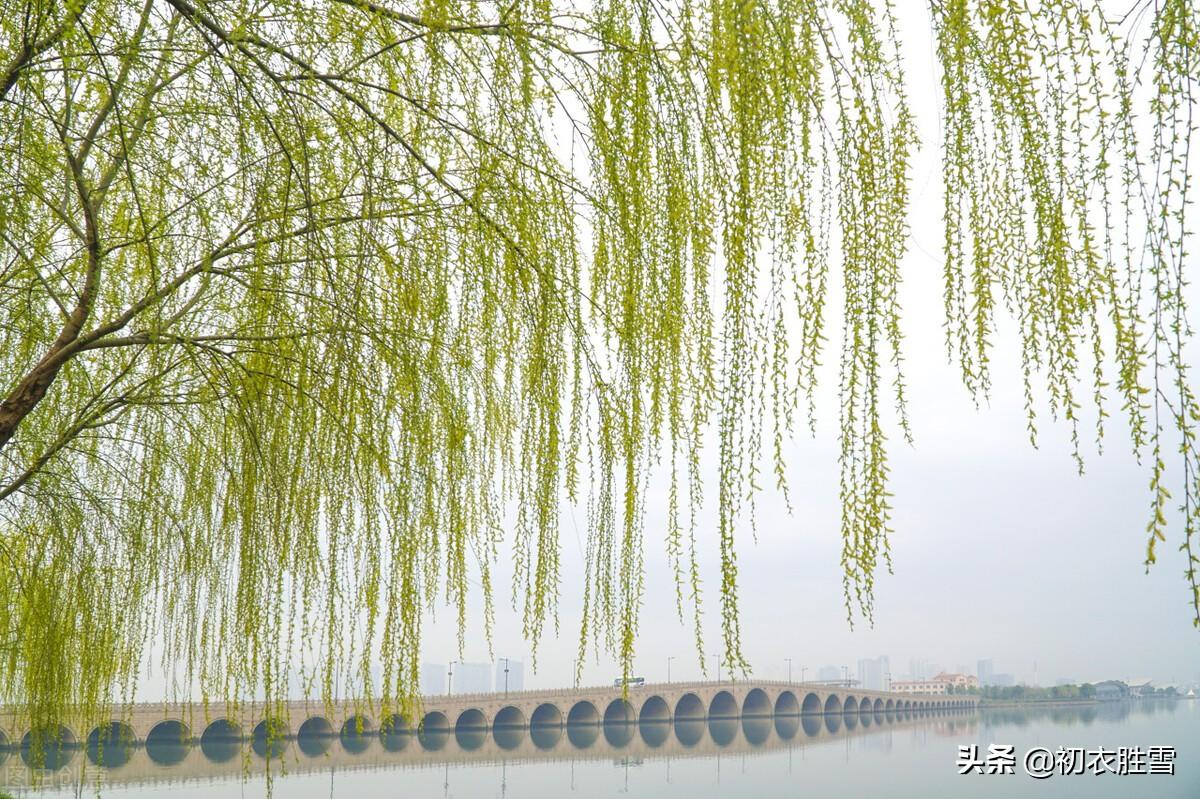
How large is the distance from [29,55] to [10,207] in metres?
1.08

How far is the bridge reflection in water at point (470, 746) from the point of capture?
26.2m

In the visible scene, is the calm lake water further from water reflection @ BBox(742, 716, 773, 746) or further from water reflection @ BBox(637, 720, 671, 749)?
water reflection @ BBox(742, 716, 773, 746)

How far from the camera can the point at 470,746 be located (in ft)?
135

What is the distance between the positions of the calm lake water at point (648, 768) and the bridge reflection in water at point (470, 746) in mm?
114

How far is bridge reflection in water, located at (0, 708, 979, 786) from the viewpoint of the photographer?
2623cm

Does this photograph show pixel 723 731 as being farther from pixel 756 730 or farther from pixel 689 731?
pixel 689 731

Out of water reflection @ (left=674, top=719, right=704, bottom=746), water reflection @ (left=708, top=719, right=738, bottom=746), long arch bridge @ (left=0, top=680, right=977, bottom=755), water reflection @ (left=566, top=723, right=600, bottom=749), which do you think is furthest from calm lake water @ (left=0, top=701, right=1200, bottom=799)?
long arch bridge @ (left=0, top=680, right=977, bottom=755)

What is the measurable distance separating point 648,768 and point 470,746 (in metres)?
11.0

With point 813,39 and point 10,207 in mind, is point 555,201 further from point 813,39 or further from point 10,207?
point 10,207

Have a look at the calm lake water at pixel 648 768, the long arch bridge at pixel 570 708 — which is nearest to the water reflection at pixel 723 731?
the calm lake water at pixel 648 768

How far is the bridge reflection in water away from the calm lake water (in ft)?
0.37

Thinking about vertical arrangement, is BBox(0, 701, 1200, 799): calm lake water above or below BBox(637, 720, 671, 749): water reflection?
above

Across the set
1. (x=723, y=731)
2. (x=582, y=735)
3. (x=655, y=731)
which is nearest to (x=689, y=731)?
(x=655, y=731)

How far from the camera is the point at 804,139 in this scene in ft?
5.52
